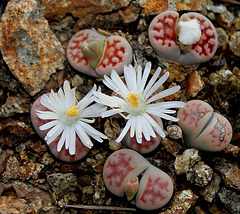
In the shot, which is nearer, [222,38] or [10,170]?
[10,170]

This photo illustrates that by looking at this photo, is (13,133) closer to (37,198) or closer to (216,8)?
(37,198)

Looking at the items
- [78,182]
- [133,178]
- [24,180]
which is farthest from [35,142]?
[133,178]

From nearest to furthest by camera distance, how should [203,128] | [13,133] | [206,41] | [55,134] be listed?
[55,134]
[203,128]
[13,133]
[206,41]

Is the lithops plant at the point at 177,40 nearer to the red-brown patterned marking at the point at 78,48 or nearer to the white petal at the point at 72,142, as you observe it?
the red-brown patterned marking at the point at 78,48

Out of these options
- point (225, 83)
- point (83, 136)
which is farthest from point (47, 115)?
point (225, 83)

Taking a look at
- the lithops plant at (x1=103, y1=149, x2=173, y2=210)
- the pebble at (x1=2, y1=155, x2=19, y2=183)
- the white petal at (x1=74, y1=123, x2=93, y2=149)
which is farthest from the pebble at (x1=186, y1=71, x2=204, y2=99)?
the pebble at (x1=2, y1=155, x2=19, y2=183)

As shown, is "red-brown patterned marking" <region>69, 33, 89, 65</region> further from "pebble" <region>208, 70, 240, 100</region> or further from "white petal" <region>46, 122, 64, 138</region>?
"pebble" <region>208, 70, 240, 100</region>

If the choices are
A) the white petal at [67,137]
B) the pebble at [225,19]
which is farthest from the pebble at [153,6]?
the white petal at [67,137]

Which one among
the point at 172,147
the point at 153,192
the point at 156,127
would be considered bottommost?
the point at 153,192
